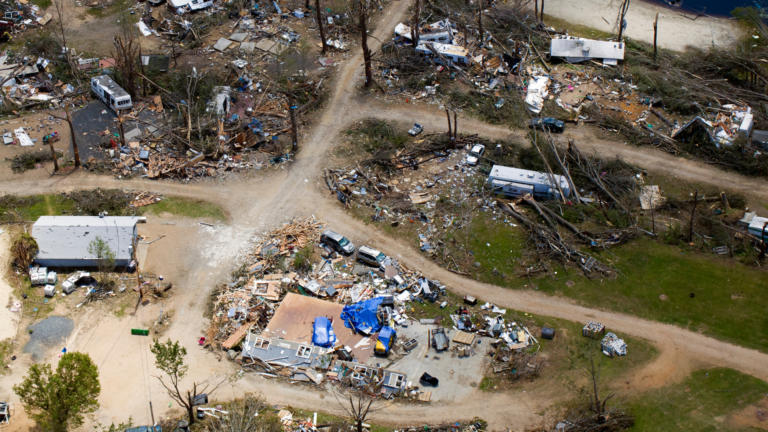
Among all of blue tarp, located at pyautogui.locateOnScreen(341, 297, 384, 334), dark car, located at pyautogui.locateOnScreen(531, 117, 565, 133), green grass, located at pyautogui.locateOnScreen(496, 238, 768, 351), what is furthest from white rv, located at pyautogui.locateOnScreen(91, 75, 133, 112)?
green grass, located at pyautogui.locateOnScreen(496, 238, 768, 351)

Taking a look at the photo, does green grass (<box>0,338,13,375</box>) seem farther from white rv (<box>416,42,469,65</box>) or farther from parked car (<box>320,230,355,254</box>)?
white rv (<box>416,42,469,65</box>)

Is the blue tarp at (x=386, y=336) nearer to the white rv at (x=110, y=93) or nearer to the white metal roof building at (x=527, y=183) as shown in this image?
the white metal roof building at (x=527, y=183)

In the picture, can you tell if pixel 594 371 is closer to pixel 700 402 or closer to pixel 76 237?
pixel 700 402

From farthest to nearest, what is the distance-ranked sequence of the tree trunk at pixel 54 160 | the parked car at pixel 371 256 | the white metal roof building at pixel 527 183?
the tree trunk at pixel 54 160, the white metal roof building at pixel 527 183, the parked car at pixel 371 256

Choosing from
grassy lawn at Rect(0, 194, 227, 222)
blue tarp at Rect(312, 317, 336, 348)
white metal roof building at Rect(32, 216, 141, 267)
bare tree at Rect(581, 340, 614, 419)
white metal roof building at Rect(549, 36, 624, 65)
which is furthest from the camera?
white metal roof building at Rect(549, 36, 624, 65)

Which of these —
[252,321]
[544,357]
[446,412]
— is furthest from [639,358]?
[252,321]

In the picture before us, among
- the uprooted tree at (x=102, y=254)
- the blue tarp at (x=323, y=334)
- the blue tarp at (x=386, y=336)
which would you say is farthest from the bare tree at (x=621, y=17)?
the uprooted tree at (x=102, y=254)
